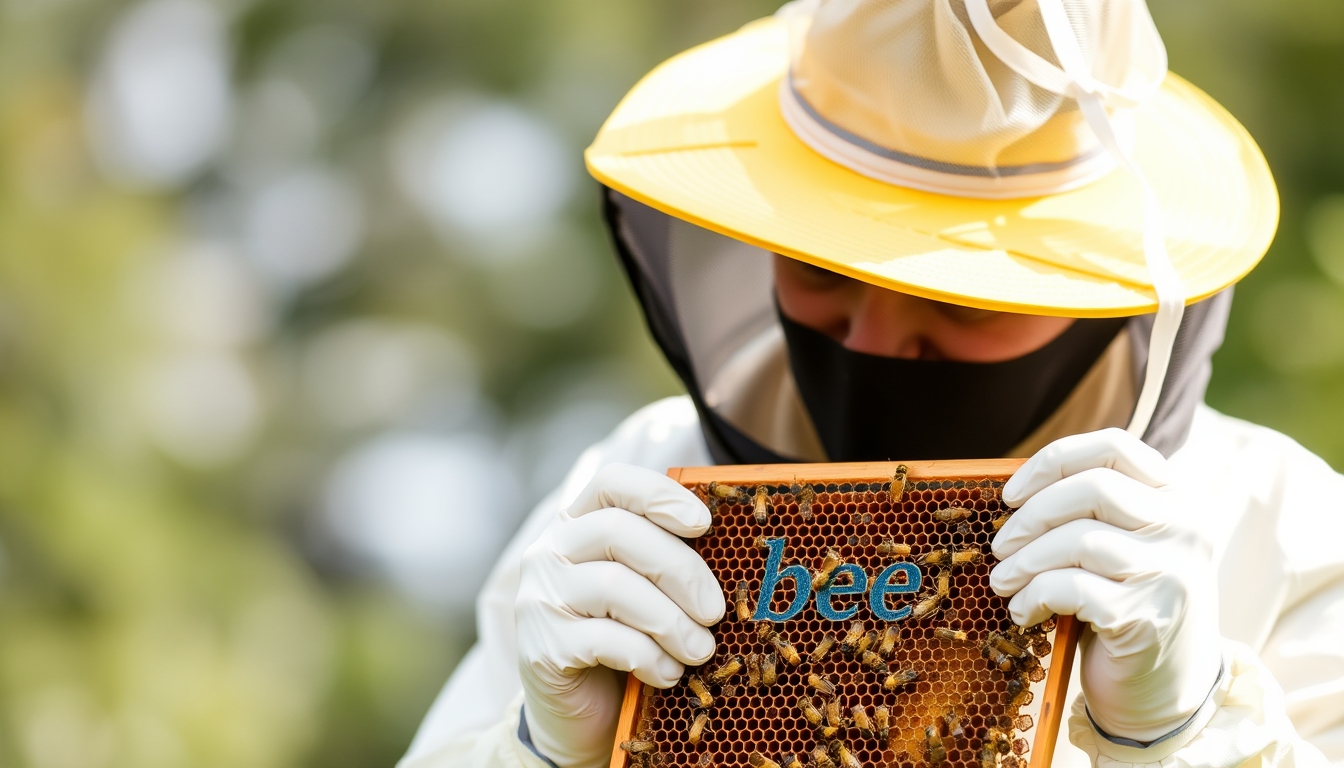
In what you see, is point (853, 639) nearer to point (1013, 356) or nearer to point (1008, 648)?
point (1008, 648)

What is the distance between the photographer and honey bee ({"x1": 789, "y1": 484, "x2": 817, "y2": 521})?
2314 mm

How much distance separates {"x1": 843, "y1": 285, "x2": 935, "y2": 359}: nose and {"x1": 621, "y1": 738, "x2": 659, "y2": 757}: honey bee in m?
1.17

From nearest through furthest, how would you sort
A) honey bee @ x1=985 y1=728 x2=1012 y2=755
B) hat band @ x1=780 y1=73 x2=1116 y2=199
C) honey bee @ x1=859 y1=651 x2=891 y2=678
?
honey bee @ x1=985 y1=728 x2=1012 y2=755
honey bee @ x1=859 y1=651 x2=891 y2=678
hat band @ x1=780 y1=73 x2=1116 y2=199

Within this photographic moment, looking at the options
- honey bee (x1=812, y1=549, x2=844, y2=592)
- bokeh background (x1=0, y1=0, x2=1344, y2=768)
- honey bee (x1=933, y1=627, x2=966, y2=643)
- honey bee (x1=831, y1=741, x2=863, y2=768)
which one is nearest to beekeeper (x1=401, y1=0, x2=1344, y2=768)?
honey bee (x1=933, y1=627, x2=966, y2=643)

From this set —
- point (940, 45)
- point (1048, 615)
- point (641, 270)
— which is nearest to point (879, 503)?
point (1048, 615)

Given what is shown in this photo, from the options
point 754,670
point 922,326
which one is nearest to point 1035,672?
point 754,670

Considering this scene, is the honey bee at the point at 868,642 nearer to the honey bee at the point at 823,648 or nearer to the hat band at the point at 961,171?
the honey bee at the point at 823,648

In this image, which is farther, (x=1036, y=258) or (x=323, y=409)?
(x=323, y=409)

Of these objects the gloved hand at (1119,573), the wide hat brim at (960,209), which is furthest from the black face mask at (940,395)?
the gloved hand at (1119,573)

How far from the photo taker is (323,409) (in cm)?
993

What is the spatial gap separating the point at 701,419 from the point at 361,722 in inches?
212

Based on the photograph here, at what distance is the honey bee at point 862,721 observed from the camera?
2.14m

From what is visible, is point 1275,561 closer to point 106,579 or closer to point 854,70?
point 854,70

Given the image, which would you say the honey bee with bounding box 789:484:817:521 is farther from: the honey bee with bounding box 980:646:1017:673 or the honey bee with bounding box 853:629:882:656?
the honey bee with bounding box 980:646:1017:673
